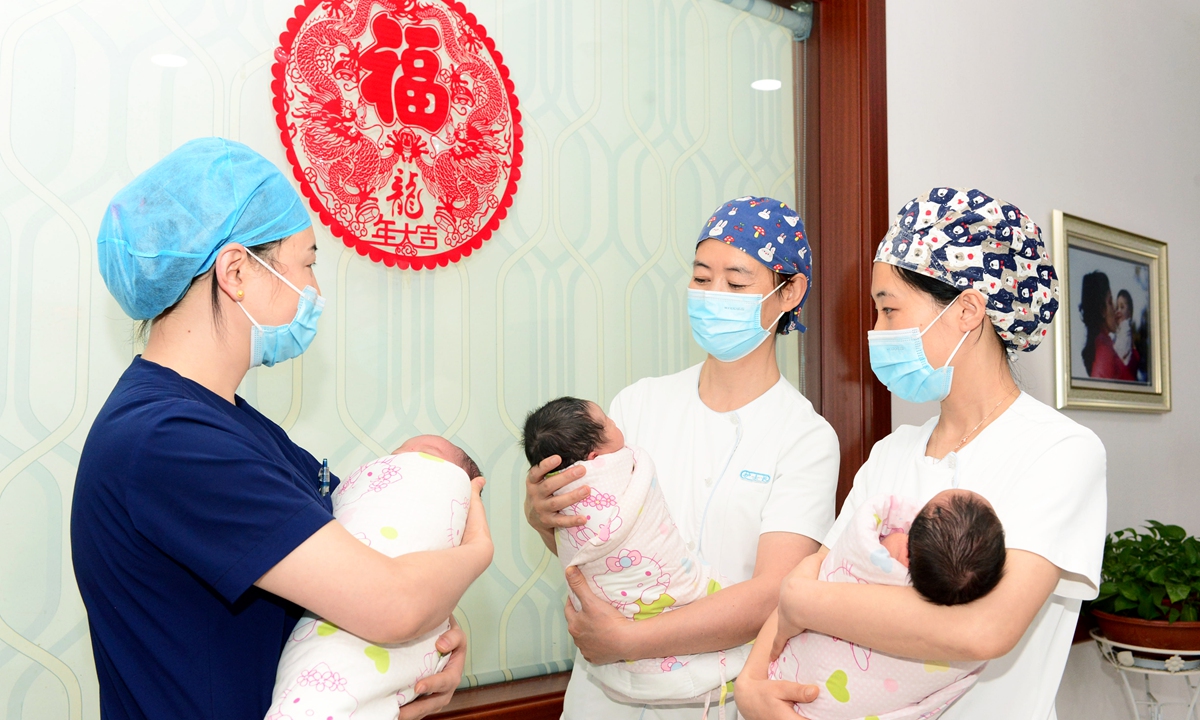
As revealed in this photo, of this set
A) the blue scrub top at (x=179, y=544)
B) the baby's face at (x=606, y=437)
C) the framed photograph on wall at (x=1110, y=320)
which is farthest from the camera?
the framed photograph on wall at (x=1110, y=320)

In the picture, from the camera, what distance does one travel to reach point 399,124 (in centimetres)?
202

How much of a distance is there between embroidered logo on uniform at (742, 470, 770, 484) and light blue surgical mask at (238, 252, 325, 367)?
84cm

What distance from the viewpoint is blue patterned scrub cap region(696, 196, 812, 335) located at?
5.80 ft

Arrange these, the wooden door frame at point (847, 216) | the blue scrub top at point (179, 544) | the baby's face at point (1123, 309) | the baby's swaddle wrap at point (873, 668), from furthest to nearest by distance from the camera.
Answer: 1. the baby's face at point (1123, 309)
2. the wooden door frame at point (847, 216)
3. the baby's swaddle wrap at point (873, 668)
4. the blue scrub top at point (179, 544)

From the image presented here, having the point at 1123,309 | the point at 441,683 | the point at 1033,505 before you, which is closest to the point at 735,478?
the point at 1033,505

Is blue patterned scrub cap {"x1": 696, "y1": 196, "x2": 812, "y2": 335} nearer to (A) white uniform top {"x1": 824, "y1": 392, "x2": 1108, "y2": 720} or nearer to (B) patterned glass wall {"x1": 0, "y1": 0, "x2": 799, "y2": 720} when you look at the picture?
(A) white uniform top {"x1": 824, "y1": 392, "x2": 1108, "y2": 720}

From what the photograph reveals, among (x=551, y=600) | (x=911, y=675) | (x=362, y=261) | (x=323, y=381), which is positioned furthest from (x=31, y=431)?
(x=911, y=675)

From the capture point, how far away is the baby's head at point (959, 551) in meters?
1.16

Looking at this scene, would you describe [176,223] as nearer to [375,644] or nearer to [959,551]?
Result: [375,644]

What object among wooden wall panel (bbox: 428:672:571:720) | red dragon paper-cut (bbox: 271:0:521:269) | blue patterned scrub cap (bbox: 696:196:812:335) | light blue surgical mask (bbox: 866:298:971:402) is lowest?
wooden wall panel (bbox: 428:672:571:720)

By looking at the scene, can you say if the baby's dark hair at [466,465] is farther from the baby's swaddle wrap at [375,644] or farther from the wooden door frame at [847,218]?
the wooden door frame at [847,218]

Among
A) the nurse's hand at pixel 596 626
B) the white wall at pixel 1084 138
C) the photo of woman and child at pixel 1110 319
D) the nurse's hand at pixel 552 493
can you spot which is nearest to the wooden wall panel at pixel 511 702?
the nurse's hand at pixel 596 626

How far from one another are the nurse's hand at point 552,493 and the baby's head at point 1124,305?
272cm

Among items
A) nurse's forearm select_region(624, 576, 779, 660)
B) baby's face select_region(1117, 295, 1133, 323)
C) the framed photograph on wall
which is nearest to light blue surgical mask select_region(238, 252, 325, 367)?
nurse's forearm select_region(624, 576, 779, 660)
